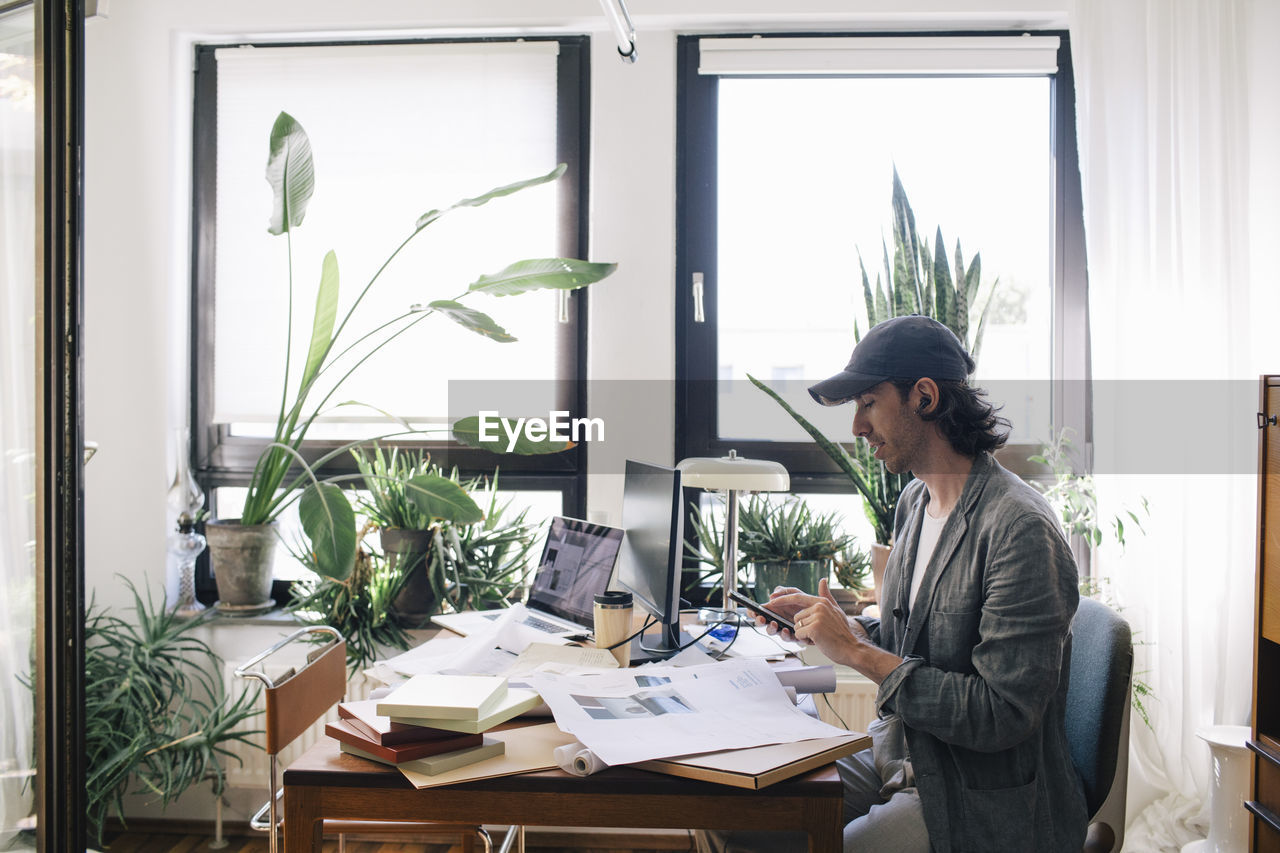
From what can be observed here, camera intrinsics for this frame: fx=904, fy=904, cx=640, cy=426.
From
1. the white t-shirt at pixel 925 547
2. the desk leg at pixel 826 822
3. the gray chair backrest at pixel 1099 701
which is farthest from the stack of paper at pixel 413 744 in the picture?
the gray chair backrest at pixel 1099 701

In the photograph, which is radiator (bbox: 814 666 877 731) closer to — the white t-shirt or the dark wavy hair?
the white t-shirt

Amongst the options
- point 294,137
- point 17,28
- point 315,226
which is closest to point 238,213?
point 315,226

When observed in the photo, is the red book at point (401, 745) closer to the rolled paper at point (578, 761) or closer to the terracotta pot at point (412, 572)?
the rolled paper at point (578, 761)

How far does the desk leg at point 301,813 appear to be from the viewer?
1.33 meters

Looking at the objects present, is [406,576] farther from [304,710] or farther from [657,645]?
[657,645]

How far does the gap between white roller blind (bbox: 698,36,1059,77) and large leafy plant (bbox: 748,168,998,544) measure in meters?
0.47

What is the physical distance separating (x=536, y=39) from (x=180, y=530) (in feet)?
6.81

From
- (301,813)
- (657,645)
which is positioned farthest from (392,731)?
(657,645)

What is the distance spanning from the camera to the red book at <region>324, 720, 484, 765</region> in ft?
4.34

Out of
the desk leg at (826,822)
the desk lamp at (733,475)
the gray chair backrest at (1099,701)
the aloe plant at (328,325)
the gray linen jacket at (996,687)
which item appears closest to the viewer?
the desk leg at (826,822)

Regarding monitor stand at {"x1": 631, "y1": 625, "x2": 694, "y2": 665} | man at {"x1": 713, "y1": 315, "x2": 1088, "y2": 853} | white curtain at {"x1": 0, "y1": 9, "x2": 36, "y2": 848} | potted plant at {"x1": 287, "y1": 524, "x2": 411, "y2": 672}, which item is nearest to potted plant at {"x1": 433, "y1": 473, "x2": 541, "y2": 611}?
potted plant at {"x1": 287, "y1": 524, "x2": 411, "y2": 672}

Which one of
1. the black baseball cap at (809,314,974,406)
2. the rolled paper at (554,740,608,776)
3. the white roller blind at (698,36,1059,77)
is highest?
the white roller blind at (698,36,1059,77)

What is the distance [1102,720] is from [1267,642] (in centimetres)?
75

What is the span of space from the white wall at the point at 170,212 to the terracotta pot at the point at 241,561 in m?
0.23
